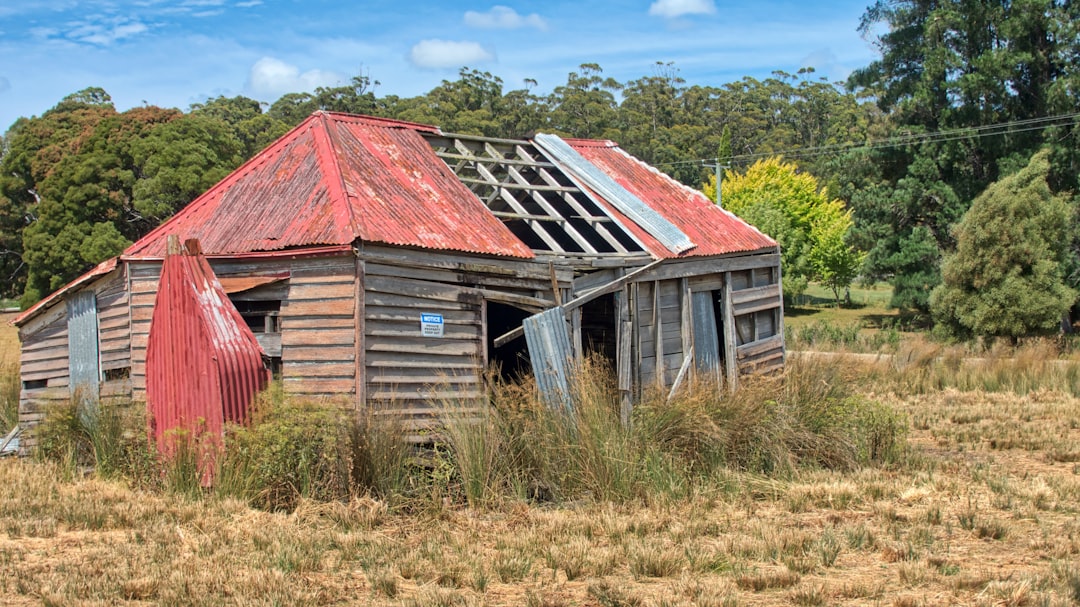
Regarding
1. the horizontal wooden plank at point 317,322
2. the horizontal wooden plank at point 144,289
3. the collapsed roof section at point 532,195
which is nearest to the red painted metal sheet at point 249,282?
the horizontal wooden plank at point 317,322

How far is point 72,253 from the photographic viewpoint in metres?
36.6

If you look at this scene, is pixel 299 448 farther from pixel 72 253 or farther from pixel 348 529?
pixel 72 253

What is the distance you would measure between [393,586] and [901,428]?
7.65 m

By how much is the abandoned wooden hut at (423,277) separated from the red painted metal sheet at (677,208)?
0.21 ft

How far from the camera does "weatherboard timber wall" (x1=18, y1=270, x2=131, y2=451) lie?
42.2 ft

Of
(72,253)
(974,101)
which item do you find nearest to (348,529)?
(72,253)

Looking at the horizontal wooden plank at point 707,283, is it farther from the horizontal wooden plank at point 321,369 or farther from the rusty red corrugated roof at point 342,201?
the horizontal wooden plank at point 321,369

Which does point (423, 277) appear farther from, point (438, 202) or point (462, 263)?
point (438, 202)

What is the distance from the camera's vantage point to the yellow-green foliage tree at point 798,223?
46.3 meters

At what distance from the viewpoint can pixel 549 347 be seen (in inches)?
475

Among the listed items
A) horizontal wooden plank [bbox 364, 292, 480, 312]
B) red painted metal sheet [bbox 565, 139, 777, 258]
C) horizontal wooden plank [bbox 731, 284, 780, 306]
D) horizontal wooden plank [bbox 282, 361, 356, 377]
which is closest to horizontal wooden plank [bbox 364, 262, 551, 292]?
horizontal wooden plank [bbox 364, 292, 480, 312]

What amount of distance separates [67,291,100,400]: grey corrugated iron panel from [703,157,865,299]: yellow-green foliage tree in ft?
117

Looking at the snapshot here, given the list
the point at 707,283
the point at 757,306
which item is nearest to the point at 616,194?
the point at 707,283

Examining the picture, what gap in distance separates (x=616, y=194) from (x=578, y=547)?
26.9 feet
